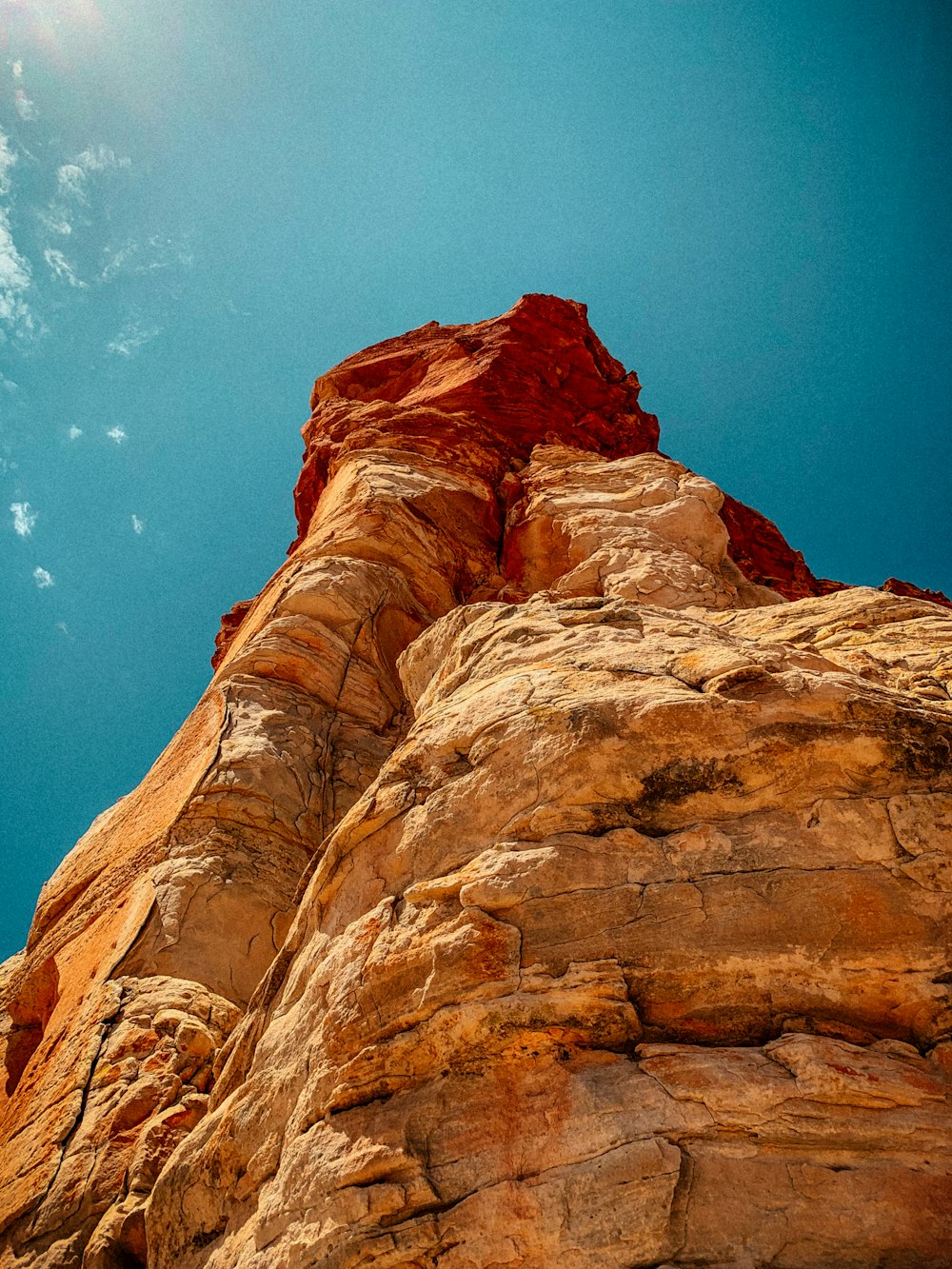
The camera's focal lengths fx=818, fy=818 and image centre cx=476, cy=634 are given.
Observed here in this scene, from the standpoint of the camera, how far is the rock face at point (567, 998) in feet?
14.2

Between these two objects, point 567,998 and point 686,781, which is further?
point 686,781

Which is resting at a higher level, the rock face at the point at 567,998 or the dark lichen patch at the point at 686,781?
the dark lichen patch at the point at 686,781

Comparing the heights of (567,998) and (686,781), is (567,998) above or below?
below

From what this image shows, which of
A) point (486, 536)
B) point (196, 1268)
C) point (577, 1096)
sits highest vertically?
point (486, 536)

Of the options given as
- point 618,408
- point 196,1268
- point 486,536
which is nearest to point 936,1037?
point 196,1268

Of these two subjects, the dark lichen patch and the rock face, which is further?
the dark lichen patch

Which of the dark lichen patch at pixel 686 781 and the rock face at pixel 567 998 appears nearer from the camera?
the rock face at pixel 567 998

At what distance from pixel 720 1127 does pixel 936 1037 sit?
4.59 feet

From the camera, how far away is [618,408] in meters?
28.8

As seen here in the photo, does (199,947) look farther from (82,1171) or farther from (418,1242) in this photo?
(418,1242)

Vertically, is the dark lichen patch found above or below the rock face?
above

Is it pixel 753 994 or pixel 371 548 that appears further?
pixel 371 548

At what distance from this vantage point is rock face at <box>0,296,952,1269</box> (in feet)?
14.2

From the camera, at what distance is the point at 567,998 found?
5.07 metres
